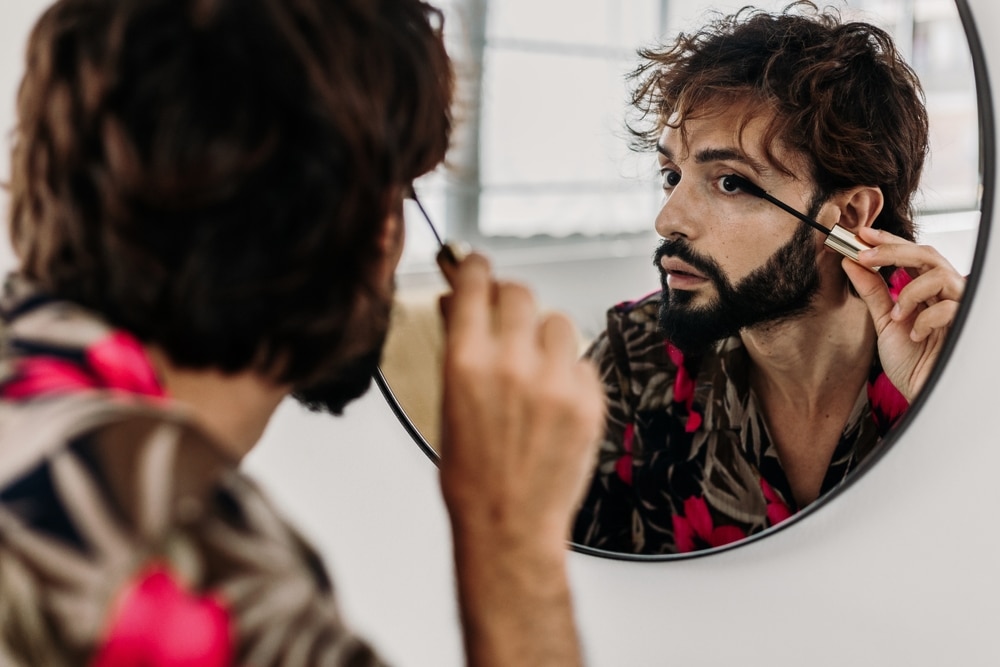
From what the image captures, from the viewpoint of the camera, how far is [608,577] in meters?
0.84

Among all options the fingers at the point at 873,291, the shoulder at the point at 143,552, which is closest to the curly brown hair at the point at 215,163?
the shoulder at the point at 143,552

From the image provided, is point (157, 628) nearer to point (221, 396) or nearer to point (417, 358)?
point (221, 396)

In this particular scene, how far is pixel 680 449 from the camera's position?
0.74 metres

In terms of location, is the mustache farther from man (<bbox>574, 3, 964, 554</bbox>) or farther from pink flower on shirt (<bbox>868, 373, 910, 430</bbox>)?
pink flower on shirt (<bbox>868, 373, 910, 430</bbox>)

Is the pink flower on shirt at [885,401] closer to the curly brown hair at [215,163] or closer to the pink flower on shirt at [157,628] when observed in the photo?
the curly brown hair at [215,163]

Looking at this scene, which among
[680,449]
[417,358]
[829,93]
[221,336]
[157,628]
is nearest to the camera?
[157,628]

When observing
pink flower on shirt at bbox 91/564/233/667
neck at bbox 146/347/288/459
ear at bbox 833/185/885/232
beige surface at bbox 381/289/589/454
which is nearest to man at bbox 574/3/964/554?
ear at bbox 833/185/885/232

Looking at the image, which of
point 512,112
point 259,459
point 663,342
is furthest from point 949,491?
point 259,459

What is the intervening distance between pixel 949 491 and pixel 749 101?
32 cm

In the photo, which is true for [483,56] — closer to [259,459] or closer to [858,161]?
[858,161]

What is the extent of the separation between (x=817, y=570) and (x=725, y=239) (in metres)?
0.28

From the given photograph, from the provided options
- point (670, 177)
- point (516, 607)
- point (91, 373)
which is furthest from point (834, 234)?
point (91, 373)

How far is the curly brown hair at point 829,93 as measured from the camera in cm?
62

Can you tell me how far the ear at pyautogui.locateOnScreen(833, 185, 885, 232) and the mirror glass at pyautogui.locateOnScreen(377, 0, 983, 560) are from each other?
143 millimetres
